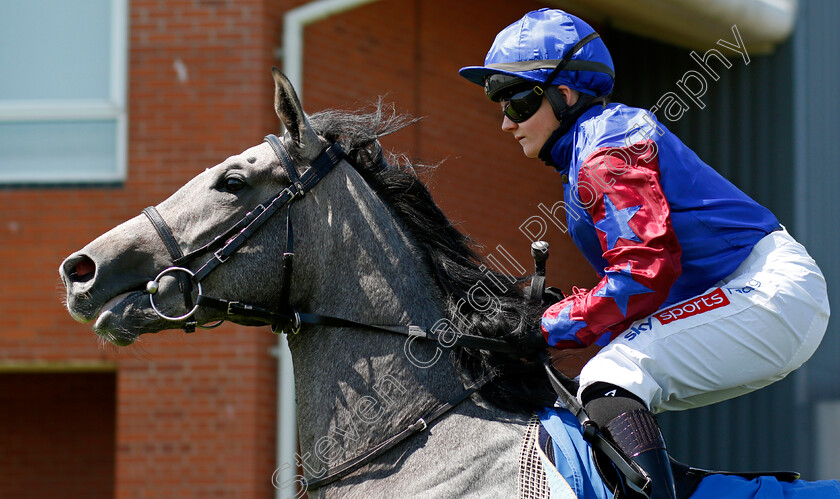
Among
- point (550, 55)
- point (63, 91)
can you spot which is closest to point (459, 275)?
point (550, 55)

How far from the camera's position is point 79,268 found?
10.8 feet

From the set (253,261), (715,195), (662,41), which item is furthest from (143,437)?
(662,41)

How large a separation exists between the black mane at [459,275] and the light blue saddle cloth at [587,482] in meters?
0.15

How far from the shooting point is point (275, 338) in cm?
764

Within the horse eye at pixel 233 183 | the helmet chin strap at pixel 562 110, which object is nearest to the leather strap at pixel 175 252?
the horse eye at pixel 233 183

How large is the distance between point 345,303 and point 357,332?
11 cm

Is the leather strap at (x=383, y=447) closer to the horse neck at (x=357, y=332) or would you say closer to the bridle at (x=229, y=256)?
the horse neck at (x=357, y=332)

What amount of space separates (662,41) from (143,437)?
21.7 feet

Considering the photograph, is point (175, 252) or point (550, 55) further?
point (550, 55)

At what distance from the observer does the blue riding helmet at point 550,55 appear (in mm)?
3404

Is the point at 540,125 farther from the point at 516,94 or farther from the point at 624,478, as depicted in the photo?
the point at 624,478

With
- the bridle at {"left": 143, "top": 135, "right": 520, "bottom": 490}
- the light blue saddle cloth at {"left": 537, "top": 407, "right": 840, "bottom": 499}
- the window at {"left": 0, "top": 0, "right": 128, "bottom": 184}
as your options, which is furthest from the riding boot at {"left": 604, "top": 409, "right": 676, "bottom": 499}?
the window at {"left": 0, "top": 0, "right": 128, "bottom": 184}

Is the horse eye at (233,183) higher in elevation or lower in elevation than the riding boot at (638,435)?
higher

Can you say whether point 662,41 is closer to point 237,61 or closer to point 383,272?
point 237,61
